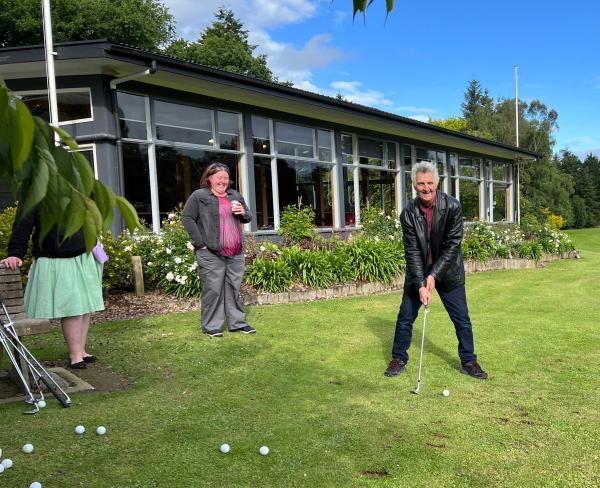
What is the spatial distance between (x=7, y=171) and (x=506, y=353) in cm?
492

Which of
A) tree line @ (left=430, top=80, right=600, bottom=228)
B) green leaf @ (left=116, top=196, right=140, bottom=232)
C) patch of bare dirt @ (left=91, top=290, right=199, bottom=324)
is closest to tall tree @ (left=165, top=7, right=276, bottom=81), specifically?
tree line @ (left=430, top=80, right=600, bottom=228)

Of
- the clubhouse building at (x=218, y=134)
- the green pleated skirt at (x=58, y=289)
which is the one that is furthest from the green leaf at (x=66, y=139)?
the clubhouse building at (x=218, y=134)

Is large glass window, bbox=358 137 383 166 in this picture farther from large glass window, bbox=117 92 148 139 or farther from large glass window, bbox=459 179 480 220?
large glass window, bbox=117 92 148 139

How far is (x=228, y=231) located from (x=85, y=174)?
4651 millimetres

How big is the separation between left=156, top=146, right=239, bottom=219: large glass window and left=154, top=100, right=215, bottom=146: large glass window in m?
0.23

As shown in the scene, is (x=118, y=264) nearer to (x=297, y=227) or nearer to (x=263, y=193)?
(x=297, y=227)

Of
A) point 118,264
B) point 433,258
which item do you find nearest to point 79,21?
point 118,264

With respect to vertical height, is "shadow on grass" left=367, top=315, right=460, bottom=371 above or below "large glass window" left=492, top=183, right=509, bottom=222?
below

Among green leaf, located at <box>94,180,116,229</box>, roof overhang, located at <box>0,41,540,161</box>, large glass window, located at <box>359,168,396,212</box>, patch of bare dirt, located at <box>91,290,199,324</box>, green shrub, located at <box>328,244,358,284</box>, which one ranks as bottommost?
patch of bare dirt, located at <box>91,290,199,324</box>

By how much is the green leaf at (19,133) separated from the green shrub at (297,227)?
34.8ft

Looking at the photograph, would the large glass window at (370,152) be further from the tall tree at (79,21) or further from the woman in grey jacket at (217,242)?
the tall tree at (79,21)

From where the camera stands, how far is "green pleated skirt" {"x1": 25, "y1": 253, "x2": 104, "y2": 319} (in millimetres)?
4172

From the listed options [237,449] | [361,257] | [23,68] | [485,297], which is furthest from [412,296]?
[23,68]

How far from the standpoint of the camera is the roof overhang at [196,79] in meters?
8.22
